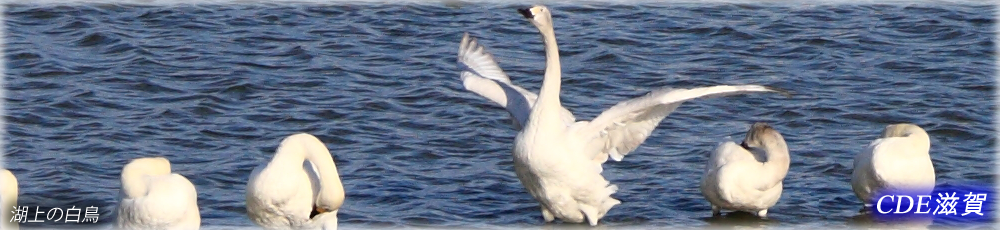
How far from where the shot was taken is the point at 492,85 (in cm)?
945

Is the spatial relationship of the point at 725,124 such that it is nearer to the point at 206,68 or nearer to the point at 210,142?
the point at 210,142

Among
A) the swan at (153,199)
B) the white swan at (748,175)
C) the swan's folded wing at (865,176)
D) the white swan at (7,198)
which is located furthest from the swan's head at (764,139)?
the white swan at (7,198)

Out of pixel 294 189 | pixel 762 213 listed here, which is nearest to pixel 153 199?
pixel 294 189

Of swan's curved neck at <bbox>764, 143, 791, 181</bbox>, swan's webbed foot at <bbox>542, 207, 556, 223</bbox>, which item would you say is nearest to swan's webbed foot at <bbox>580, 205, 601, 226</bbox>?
swan's webbed foot at <bbox>542, 207, 556, 223</bbox>

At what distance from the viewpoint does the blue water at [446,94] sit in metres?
10.2

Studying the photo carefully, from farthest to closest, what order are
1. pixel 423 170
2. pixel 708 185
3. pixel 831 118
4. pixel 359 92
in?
pixel 359 92
pixel 831 118
pixel 423 170
pixel 708 185

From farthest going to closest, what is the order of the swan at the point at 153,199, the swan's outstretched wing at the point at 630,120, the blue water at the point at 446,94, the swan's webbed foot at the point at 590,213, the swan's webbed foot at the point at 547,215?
1. the blue water at the point at 446,94
2. the swan's webbed foot at the point at 547,215
3. the swan's webbed foot at the point at 590,213
4. the swan's outstretched wing at the point at 630,120
5. the swan at the point at 153,199

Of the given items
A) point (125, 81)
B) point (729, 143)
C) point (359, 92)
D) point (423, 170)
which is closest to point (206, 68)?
point (125, 81)

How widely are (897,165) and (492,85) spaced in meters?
2.51

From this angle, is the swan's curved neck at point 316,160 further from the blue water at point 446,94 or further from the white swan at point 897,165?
the white swan at point 897,165

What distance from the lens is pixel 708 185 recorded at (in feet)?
30.6

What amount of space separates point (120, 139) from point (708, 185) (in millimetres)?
4694

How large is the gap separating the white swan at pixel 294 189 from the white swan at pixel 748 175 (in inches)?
102

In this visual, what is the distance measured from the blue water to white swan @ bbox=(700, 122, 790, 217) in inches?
9.4
